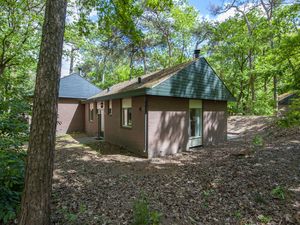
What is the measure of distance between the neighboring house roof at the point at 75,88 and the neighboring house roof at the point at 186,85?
7.95 m

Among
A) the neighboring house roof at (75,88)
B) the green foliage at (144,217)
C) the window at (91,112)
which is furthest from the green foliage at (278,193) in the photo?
the neighboring house roof at (75,88)

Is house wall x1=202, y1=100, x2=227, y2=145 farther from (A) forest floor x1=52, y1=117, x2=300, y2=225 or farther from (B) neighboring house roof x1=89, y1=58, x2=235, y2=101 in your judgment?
(A) forest floor x1=52, y1=117, x2=300, y2=225

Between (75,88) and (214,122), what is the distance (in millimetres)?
12942

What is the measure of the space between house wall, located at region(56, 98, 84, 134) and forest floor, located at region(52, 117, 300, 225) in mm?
10764

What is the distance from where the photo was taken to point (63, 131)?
1794 centimetres

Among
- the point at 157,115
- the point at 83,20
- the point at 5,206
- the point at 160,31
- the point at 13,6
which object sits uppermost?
the point at 160,31

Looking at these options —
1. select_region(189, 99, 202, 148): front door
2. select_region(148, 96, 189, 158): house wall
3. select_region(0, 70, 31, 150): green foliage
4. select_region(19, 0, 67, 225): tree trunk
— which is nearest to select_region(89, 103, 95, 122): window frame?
select_region(148, 96, 189, 158): house wall

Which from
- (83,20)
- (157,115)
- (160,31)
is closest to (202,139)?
(157,115)

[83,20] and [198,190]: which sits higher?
[83,20]

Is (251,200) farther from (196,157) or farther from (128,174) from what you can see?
(196,157)

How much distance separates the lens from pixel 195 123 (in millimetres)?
11102

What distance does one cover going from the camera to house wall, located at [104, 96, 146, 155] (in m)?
9.03

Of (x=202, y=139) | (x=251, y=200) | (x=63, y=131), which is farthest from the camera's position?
(x=63, y=131)

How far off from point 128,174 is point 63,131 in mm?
13378
